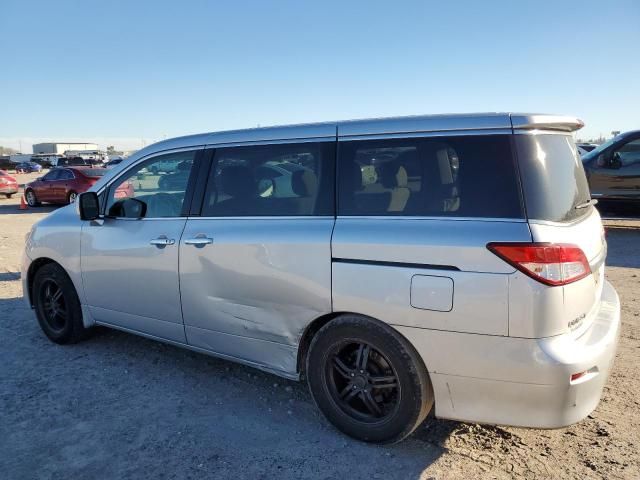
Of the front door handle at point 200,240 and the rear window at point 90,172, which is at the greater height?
the rear window at point 90,172

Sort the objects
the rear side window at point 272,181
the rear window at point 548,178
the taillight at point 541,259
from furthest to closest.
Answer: the rear side window at point 272,181, the rear window at point 548,178, the taillight at point 541,259

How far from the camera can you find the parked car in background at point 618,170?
954 centimetres

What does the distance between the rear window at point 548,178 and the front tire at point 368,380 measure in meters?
1.01

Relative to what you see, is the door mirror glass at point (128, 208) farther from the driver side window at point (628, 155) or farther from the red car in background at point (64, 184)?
the red car in background at point (64, 184)

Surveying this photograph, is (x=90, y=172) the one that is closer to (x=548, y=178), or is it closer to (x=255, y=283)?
(x=255, y=283)

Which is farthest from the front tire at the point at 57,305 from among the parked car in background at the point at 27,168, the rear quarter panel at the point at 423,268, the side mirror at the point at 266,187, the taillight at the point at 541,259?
the parked car in background at the point at 27,168

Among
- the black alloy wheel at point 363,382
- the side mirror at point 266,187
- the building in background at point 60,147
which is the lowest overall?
the black alloy wheel at point 363,382

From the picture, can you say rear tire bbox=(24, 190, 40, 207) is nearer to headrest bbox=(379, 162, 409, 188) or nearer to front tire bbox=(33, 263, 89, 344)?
front tire bbox=(33, 263, 89, 344)

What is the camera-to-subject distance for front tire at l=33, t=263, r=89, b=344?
4477mm

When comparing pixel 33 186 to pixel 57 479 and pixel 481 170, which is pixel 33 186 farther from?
pixel 481 170

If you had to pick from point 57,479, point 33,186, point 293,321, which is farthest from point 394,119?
point 33,186

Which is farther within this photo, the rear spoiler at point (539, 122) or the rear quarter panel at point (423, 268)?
the rear spoiler at point (539, 122)

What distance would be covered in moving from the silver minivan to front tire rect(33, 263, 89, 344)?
885 millimetres

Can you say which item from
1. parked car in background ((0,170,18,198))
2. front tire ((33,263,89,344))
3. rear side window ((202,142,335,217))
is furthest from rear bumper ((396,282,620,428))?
parked car in background ((0,170,18,198))
